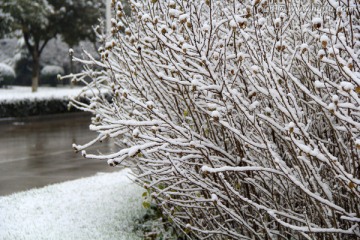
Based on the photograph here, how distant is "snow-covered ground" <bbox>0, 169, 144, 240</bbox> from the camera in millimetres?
5484

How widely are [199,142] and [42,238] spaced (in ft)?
8.26

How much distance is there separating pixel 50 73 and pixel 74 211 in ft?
108

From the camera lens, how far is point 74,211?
6402mm

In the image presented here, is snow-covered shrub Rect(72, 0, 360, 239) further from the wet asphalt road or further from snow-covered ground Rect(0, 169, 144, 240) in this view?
the wet asphalt road

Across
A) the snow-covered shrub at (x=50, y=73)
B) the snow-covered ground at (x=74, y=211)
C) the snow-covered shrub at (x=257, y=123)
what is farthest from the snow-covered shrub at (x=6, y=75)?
the snow-covered shrub at (x=257, y=123)

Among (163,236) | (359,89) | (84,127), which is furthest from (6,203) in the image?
(84,127)

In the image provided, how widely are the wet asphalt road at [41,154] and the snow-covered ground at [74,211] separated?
2.34 feet

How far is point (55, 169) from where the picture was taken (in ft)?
35.4

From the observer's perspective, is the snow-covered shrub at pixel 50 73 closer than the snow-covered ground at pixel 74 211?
No

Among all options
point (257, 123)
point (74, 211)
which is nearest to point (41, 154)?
point (74, 211)

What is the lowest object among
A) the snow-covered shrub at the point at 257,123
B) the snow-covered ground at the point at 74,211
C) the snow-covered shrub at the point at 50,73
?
the snow-covered shrub at the point at 50,73

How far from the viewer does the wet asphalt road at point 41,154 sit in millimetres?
9820

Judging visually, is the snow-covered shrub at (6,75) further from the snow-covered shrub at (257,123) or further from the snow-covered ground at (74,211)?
the snow-covered shrub at (257,123)

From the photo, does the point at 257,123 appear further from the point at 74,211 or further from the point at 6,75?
the point at 6,75
